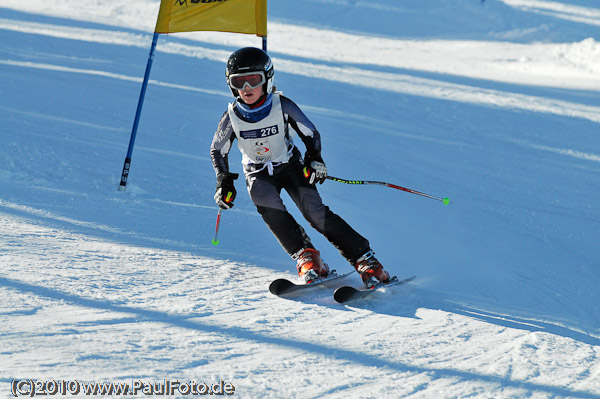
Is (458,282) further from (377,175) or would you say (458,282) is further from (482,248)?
(377,175)

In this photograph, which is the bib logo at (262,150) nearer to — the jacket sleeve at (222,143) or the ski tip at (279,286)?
the jacket sleeve at (222,143)

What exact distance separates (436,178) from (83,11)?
558 inches

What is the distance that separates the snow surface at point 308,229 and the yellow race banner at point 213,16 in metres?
1.46

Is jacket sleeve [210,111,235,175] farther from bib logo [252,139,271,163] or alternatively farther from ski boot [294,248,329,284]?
ski boot [294,248,329,284]

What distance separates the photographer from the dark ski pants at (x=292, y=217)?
417 centimetres

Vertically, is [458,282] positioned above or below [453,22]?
below

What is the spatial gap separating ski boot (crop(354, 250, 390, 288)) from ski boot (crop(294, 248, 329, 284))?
0.75ft

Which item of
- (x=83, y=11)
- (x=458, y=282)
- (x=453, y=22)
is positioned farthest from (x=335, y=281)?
(x=453, y=22)

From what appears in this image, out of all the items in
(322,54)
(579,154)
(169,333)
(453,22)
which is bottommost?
(169,333)

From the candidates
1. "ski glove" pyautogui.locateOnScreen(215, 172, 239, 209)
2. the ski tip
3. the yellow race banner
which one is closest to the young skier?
"ski glove" pyautogui.locateOnScreen(215, 172, 239, 209)

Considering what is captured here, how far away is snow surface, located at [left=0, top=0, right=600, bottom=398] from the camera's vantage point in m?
3.03

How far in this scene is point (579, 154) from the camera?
885 centimetres

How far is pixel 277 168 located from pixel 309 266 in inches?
28.6

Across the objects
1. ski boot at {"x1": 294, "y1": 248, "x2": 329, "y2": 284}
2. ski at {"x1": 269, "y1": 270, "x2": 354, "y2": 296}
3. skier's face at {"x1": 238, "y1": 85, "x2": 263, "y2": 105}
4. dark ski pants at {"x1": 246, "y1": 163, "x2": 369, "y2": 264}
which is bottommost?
ski at {"x1": 269, "y1": 270, "x2": 354, "y2": 296}
